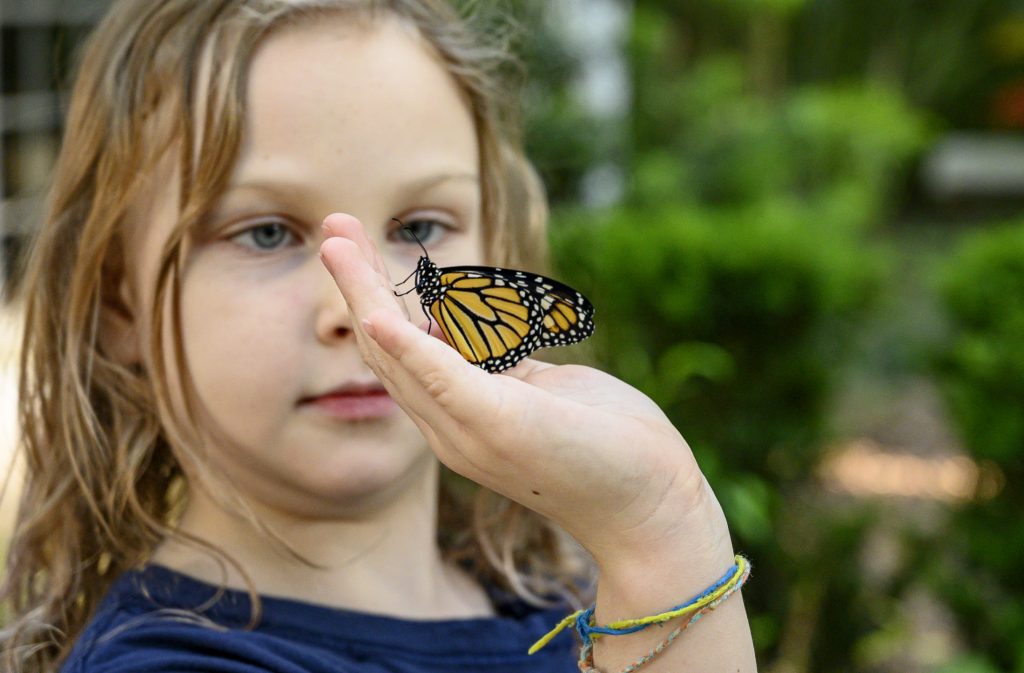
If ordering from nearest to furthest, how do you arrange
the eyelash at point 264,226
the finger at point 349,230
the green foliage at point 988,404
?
the finger at point 349,230 → the eyelash at point 264,226 → the green foliage at point 988,404

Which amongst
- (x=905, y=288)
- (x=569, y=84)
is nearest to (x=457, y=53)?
(x=569, y=84)

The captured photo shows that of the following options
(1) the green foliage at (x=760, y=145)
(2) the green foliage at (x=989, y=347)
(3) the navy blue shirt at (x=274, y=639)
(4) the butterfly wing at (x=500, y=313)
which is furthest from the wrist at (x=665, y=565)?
(1) the green foliage at (x=760, y=145)

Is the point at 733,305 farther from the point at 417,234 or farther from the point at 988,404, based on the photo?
the point at 417,234

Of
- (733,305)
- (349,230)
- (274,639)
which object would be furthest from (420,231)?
(733,305)

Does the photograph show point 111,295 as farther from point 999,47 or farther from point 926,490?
point 999,47

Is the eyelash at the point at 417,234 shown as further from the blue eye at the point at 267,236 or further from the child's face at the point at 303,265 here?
the blue eye at the point at 267,236

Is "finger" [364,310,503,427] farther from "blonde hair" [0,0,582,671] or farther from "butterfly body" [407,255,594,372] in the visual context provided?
"blonde hair" [0,0,582,671]

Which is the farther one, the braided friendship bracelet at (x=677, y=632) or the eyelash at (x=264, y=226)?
the eyelash at (x=264, y=226)
